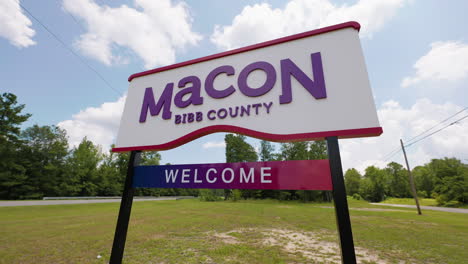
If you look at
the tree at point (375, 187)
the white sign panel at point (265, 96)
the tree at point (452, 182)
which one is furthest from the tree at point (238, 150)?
the tree at point (375, 187)

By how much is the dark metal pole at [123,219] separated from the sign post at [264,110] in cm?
1

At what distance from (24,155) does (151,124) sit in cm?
3691

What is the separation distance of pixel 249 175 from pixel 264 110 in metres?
0.91

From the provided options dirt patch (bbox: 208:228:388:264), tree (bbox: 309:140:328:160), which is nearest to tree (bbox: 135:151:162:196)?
tree (bbox: 309:140:328:160)

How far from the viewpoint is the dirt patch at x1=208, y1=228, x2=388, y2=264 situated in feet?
15.3

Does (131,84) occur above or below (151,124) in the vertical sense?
above

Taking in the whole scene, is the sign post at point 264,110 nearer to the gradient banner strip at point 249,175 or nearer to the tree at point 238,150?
the gradient banner strip at point 249,175

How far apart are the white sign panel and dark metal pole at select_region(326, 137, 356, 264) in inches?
8.5

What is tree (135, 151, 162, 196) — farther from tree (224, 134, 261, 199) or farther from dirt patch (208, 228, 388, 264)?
dirt patch (208, 228, 388, 264)

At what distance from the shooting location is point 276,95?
253 cm

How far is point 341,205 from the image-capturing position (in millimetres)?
1993

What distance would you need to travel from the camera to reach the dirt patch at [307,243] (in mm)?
4664

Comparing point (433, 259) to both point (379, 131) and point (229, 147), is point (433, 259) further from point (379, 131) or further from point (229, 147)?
point (229, 147)

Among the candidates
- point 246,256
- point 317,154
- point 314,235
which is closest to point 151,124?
point 246,256
